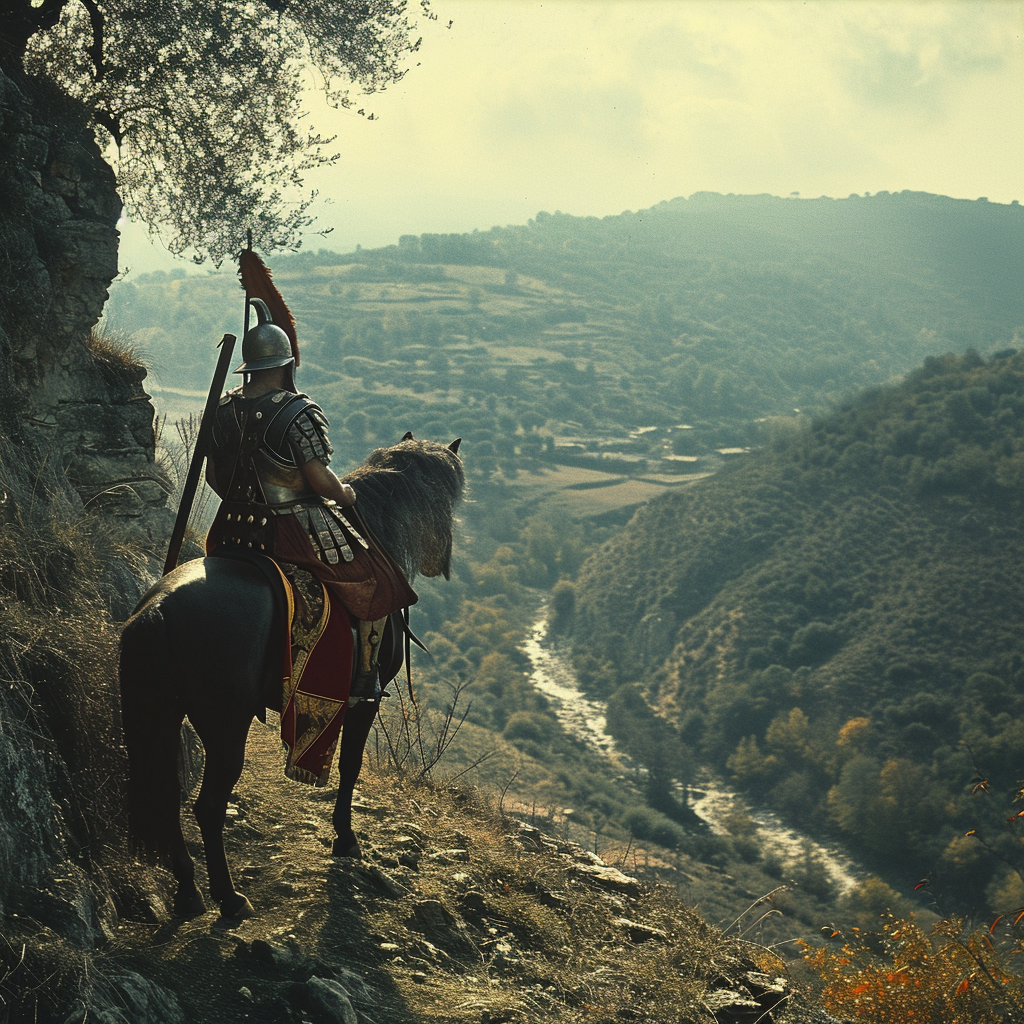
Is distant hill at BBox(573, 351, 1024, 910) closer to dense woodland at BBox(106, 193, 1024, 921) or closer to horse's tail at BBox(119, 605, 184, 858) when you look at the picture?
dense woodland at BBox(106, 193, 1024, 921)

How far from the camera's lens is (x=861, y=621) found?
A: 68.9m

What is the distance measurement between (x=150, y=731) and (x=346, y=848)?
5.75ft

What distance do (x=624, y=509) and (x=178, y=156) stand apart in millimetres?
104981

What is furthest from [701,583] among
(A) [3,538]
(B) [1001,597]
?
(A) [3,538]

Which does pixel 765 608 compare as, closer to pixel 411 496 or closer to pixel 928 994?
pixel 928 994

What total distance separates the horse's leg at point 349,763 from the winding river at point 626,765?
54.7m

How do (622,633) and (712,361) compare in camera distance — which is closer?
(622,633)

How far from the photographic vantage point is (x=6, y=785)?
3.36 metres

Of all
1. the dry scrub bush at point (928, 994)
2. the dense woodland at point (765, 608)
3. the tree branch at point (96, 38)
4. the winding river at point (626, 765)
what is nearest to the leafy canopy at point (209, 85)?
the tree branch at point (96, 38)

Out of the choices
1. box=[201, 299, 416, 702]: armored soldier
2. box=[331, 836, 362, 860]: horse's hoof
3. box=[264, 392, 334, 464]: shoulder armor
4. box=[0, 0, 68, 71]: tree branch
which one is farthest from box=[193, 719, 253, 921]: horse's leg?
box=[0, 0, 68, 71]: tree branch

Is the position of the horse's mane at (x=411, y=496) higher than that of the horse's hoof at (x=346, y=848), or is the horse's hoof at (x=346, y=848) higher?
the horse's mane at (x=411, y=496)

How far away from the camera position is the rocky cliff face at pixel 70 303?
23.4ft

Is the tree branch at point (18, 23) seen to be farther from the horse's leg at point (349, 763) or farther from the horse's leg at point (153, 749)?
the horse's leg at point (349, 763)

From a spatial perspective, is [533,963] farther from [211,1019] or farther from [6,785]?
[6,785]
